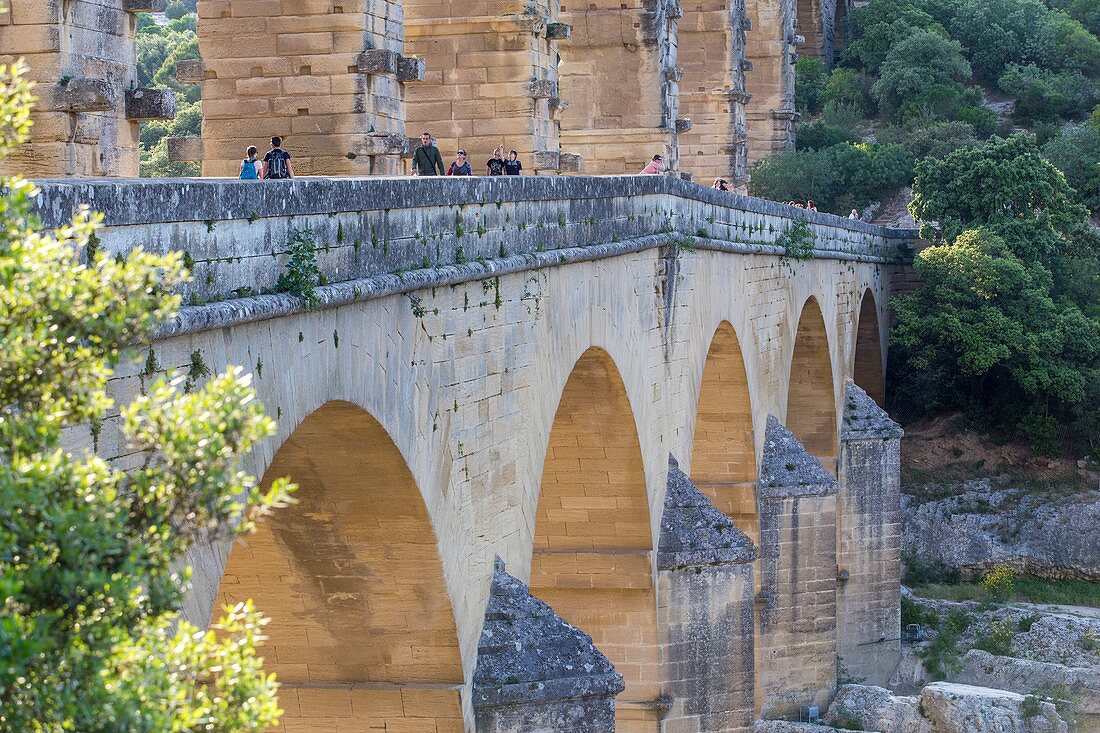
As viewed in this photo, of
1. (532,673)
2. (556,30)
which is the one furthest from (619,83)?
(532,673)

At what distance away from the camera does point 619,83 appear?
25.2 meters

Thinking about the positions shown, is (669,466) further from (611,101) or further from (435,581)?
(611,101)

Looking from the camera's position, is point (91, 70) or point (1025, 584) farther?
point (1025, 584)

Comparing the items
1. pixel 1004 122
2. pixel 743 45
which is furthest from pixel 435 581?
pixel 1004 122

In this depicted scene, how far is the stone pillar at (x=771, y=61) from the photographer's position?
38.3m

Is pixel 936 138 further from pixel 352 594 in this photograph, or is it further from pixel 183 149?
pixel 352 594

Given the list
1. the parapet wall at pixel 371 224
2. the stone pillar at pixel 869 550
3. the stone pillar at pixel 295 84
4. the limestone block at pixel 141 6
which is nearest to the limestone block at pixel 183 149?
the stone pillar at pixel 295 84

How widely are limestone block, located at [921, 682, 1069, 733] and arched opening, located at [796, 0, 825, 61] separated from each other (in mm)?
38427

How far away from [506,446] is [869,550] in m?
18.1

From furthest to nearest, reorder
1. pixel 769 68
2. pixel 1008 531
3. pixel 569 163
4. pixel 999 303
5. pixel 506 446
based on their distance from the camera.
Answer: pixel 769 68 → pixel 999 303 → pixel 1008 531 → pixel 569 163 → pixel 506 446

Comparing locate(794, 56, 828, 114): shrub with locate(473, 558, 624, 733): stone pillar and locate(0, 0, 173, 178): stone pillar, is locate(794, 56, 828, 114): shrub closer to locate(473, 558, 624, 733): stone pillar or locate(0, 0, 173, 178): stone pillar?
locate(0, 0, 173, 178): stone pillar

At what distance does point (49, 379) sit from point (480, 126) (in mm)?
15615

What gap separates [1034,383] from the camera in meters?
34.9

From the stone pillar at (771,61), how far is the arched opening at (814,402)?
11695 millimetres
